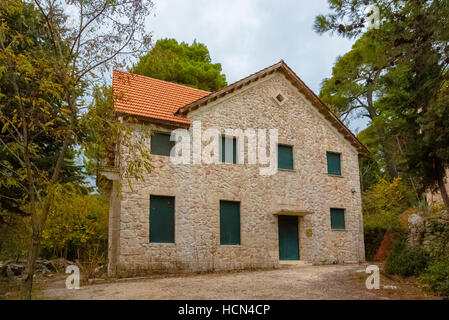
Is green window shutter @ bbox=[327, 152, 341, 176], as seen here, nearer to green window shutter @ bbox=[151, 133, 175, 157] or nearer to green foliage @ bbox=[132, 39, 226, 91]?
green window shutter @ bbox=[151, 133, 175, 157]

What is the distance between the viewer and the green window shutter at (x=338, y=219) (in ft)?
58.4

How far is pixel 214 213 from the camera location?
14.8 m

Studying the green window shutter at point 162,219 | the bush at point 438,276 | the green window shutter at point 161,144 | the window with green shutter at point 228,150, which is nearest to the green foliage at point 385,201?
the window with green shutter at point 228,150

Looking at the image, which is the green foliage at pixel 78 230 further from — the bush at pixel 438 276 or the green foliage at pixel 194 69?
the bush at pixel 438 276

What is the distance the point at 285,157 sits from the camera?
17.1 m

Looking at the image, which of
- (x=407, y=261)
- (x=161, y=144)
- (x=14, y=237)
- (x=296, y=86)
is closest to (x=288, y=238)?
(x=407, y=261)

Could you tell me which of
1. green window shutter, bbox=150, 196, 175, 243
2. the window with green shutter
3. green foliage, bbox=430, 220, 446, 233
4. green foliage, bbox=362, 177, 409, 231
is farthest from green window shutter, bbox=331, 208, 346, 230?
green window shutter, bbox=150, 196, 175, 243

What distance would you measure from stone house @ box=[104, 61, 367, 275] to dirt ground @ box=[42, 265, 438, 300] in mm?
1826

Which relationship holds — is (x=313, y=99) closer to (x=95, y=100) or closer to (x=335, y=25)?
(x=335, y=25)

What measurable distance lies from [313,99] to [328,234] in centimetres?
612

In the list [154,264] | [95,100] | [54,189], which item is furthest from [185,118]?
[54,189]

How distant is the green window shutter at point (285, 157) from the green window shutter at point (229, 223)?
114 inches

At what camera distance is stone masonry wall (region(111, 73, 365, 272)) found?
44.6 feet

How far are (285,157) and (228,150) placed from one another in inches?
110
